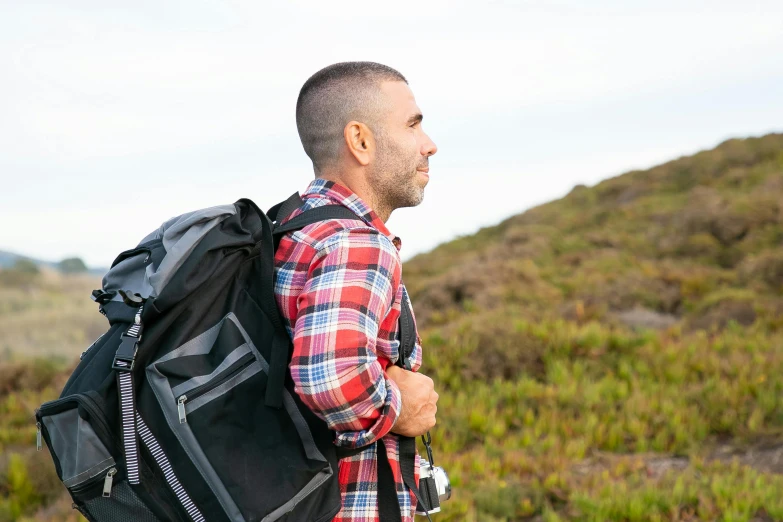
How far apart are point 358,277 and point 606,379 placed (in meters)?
6.71

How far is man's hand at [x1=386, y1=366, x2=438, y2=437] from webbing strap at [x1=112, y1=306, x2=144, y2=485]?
2.37ft

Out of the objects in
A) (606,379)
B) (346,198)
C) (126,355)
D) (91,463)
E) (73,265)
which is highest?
(73,265)

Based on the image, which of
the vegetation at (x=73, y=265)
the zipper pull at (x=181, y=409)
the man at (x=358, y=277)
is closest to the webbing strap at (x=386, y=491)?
the man at (x=358, y=277)

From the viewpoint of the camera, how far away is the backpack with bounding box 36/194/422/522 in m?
1.97

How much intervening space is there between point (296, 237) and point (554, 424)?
5533 millimetres

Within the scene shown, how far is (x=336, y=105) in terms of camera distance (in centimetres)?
255

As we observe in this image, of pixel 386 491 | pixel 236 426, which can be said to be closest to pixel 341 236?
pixel 236 426

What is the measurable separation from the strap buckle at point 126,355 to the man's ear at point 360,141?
918 mm

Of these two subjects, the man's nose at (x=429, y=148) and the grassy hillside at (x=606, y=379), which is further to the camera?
the grassy hillside at (x=606, y=379)

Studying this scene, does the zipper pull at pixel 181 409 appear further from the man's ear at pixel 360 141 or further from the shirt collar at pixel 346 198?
the man's ear at pixel 360 141

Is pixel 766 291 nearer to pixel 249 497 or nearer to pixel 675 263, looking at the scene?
pixel 675 263

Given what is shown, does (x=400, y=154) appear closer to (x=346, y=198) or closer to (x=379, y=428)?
(x=346, y=198)

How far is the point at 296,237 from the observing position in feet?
7.27

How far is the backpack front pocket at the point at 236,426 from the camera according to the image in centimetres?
196
